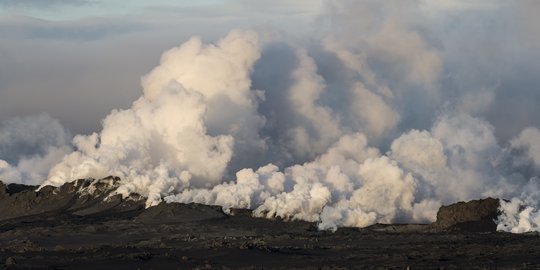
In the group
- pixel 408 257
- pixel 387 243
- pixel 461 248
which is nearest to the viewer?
pixel 408 257

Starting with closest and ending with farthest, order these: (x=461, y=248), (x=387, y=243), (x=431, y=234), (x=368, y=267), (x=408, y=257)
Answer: (x=368, y=267) → (x=408, y=257) → (x=461, y=248) → (x=387, y=243) → (x=431, y=234)

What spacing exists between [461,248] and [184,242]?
39705 mm

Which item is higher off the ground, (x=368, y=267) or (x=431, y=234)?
(x=431, y=234)

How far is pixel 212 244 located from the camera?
560 feet

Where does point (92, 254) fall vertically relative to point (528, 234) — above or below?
below

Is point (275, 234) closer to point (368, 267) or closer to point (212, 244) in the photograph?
point (212, 244)

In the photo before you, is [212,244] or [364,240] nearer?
[212,244]

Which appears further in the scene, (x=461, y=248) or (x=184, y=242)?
(x=184, y=242)

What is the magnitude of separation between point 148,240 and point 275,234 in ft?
66.5

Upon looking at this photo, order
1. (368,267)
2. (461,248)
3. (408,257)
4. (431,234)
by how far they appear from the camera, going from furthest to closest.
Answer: (431,234) < (461,248) < (408,257) < (368,267)

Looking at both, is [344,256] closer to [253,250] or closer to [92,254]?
[253,250]

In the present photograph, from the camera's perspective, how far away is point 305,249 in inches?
6599

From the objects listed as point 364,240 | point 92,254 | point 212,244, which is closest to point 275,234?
point 364,240

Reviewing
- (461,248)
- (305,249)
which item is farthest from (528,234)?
(305,249)
